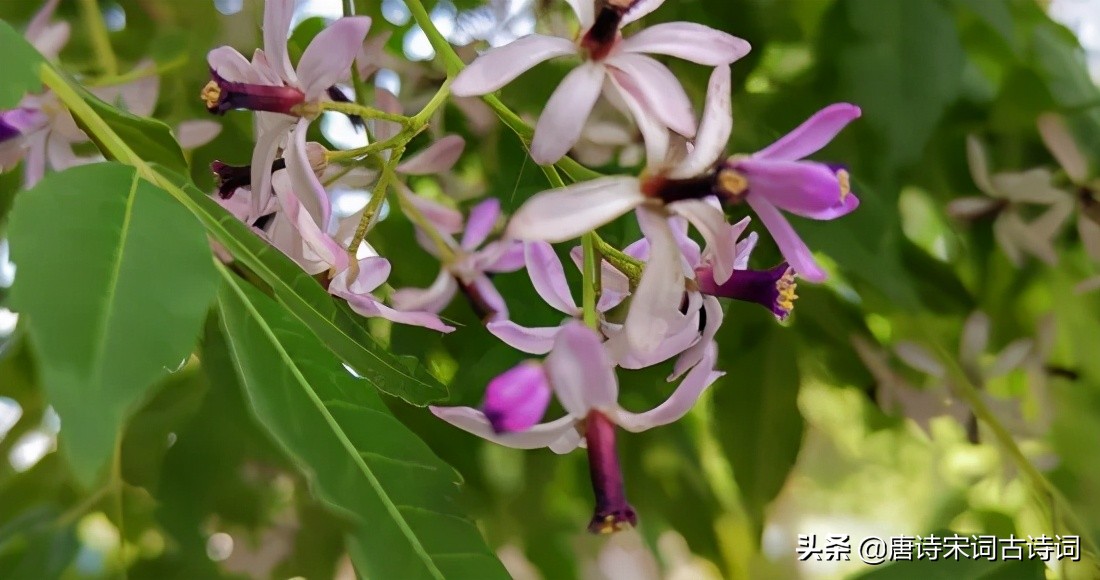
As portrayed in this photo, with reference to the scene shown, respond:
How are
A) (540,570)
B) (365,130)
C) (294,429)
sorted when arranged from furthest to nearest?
(540,570)
(365,130)
(294,429)

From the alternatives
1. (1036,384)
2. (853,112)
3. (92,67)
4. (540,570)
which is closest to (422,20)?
(853,112)

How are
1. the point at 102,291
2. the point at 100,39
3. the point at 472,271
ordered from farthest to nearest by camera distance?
1. the point at 100,39
2. the point at 472,271
3. the point at 102,291

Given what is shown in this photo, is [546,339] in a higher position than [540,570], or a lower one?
higher

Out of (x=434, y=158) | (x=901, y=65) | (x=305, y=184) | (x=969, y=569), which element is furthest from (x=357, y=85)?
(x=969, y=569)

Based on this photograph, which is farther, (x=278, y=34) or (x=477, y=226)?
(x=477, y=226)

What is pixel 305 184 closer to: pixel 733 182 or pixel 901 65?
pixel 733 182

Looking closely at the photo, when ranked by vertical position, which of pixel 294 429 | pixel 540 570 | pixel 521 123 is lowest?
pixel 540 570

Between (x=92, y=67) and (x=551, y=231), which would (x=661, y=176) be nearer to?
(x=551, y=231)

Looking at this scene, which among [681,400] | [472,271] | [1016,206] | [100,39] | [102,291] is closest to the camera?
[102,291]
